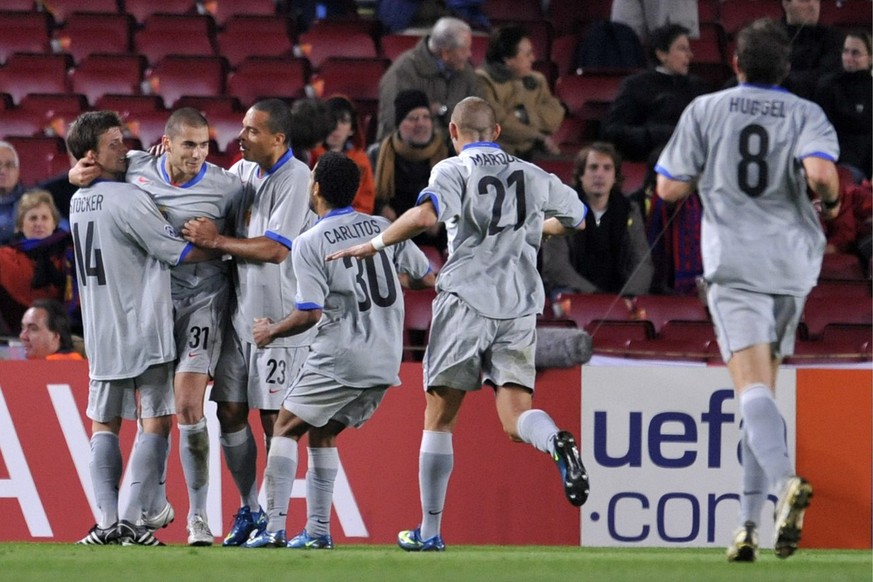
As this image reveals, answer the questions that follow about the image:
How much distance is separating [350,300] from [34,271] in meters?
3.15

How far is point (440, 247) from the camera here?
10.2m

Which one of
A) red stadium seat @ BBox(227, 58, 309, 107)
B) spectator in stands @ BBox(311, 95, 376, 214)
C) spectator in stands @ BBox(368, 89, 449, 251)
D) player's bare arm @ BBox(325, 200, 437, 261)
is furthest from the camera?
red stadium seat @ BBox(227, 58, 309, 107)

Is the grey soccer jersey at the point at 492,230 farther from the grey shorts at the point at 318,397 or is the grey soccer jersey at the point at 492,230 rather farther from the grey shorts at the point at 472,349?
the grey shorts at the point at 318,397

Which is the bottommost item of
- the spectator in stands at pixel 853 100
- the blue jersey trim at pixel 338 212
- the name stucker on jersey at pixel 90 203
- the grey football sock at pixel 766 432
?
the grey football sock at pixel 766 432

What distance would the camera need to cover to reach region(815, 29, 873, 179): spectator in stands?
1138cm

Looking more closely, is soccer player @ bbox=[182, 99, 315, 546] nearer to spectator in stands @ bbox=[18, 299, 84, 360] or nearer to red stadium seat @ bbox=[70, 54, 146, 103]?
spectator in stands @ bbox=[18, 299, 84, 360]

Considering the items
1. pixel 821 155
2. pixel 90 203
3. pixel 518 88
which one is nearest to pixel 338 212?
pixel 90 203

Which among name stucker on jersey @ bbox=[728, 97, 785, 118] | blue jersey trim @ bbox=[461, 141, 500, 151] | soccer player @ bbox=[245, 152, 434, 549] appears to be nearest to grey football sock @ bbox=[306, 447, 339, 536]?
soccer player @ bbox=[245, 152, 434, 549]

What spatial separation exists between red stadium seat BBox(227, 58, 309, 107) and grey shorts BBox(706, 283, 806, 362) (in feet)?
22.2

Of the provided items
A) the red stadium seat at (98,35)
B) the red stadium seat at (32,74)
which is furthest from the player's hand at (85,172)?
the red stadium seat at (98,35)

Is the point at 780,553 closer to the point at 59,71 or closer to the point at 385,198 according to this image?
the point at 385,198

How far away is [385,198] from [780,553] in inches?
213

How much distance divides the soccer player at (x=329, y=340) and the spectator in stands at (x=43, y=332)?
1.99 metres

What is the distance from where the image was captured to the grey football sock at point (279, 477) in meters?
6.82
